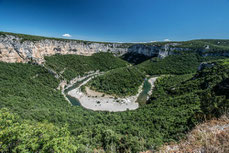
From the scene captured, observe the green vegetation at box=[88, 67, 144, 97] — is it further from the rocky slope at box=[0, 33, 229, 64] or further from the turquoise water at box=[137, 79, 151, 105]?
the rocky slope at box=[0, 33, 229, 64]

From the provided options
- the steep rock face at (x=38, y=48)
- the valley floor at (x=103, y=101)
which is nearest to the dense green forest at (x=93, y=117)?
the valley floor at (x=103, y=101)

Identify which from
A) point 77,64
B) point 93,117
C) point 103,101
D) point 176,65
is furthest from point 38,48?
point 176,65

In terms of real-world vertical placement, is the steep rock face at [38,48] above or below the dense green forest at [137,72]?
above

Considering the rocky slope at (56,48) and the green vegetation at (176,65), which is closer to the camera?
the rocky slope at (56,48)

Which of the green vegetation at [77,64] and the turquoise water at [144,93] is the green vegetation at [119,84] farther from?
the green vegetation at [77,64]

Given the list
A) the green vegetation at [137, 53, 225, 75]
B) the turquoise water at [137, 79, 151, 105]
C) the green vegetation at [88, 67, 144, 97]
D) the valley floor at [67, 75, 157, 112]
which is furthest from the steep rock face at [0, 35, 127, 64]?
the green vegetation at [137, 53, 225, 75]

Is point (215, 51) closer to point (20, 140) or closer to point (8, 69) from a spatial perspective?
point (20, 140)
